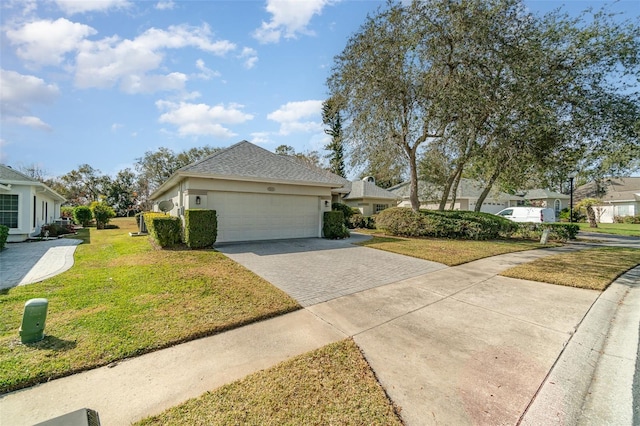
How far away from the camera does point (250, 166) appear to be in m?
12.1

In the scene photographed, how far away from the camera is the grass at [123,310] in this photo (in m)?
3.12

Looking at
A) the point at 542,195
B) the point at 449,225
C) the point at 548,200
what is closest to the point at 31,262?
the point at 449,225

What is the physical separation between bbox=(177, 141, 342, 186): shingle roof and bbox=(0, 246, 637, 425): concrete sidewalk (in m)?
7.76

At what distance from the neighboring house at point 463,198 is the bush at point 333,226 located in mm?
10780

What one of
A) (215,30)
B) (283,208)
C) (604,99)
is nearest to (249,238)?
(283,208)

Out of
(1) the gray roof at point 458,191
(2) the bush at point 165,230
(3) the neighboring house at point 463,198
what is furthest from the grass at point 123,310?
(3) the neighboring house at point 463,198

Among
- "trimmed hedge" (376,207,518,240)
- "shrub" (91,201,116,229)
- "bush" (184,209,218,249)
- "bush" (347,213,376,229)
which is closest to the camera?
"bush" (184,209,218,249)

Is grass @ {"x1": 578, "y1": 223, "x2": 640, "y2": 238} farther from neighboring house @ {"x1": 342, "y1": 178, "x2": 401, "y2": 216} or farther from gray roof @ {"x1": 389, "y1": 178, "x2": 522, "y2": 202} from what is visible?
neighboring house @ {"x1": 342, "y1": 178, "x2": 401, "y2": 216}

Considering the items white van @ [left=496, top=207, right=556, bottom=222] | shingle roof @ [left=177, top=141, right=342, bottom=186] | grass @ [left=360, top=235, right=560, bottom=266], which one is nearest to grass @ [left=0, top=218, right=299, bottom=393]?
shingle roof @ [left=177, top=141, right=342, bottom=186]

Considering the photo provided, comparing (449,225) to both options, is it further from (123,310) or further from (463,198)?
(463,198)

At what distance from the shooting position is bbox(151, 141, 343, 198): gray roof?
34.9 ft

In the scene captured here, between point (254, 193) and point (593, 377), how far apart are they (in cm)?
1099

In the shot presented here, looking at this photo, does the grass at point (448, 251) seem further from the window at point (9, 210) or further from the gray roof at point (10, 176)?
the window at point (9, 210)

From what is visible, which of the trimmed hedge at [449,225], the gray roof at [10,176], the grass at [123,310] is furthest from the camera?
the trimmed hedge at [449,225]
